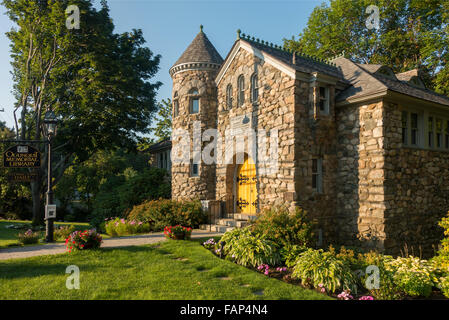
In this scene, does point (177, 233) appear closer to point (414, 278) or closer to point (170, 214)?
point (170, 214)

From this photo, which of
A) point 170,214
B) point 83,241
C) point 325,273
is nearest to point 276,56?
point 170,214

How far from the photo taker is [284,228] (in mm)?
9922

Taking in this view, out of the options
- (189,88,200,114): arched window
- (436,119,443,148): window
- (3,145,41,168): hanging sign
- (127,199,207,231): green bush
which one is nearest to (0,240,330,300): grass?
(3,145,41,168): hanging sign

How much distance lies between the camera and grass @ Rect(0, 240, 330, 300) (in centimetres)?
590

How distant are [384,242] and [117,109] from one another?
17419mm

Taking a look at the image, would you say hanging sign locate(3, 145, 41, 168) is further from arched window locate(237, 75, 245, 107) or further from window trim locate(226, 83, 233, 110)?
arched window locate(237, 75, 245, 107)

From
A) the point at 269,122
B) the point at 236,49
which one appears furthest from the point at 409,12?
the point at 269,122

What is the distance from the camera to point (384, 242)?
417 inches

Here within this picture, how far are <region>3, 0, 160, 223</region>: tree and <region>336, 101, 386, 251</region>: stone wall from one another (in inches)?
541

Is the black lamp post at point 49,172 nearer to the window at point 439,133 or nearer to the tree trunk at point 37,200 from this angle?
the tree trunk at point 37,200

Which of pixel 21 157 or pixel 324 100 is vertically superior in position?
pixel 324 100

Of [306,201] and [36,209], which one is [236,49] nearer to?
[306,201]

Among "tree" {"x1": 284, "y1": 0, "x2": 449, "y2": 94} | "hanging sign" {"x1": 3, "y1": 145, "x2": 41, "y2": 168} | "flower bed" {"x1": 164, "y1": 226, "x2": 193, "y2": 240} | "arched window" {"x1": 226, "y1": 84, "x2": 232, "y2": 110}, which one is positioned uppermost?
"tree" {"x1": 284, "y1": 0, "x2": 449, "y2": 94}

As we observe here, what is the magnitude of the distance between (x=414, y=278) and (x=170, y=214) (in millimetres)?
10074
